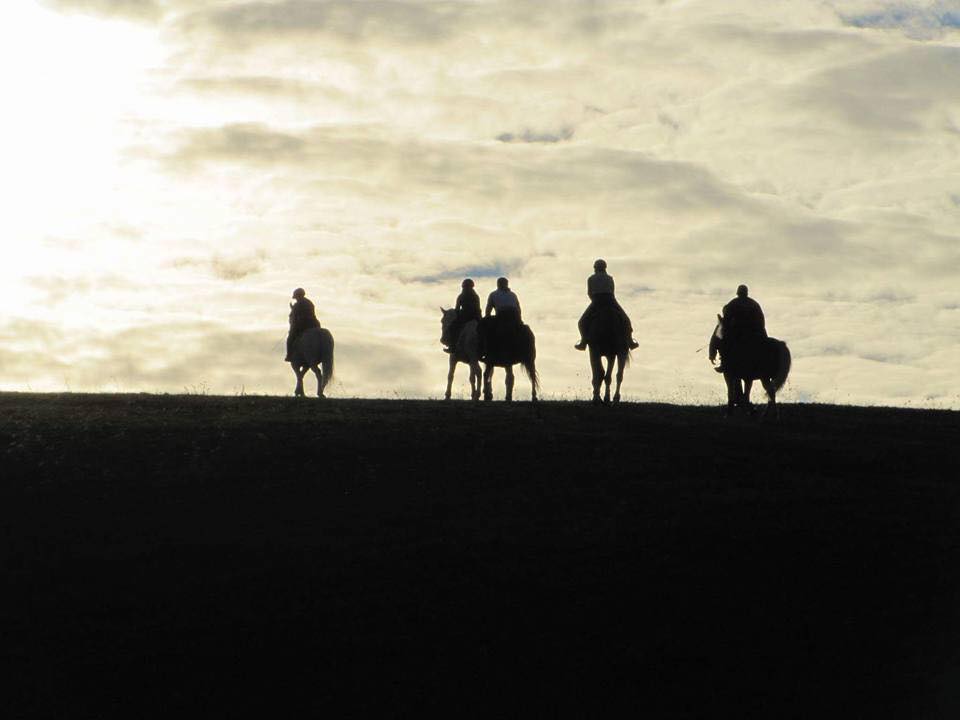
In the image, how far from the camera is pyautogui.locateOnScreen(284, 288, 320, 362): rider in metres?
38.2

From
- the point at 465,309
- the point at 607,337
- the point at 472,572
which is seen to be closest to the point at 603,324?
the point at 607,337

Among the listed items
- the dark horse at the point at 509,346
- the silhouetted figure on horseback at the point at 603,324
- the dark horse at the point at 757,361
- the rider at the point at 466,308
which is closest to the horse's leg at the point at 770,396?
the dark horse at the point at 757,361

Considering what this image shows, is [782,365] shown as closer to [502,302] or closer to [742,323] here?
[742,323]

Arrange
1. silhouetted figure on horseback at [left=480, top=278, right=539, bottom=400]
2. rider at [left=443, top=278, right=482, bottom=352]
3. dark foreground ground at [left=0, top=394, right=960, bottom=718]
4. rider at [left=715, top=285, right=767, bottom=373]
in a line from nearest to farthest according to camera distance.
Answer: dark foreground ground at [left=0, top=394, right=960, bottom=718]
rider at [left=715, top=285, right=767, bottom=373]
silhouetted figure on horseback at [left=480, top=278, right=539, bottom=400]
rider at [left=443, top=278, right=482, bottom=352]

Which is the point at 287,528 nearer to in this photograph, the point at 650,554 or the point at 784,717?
the point at 650,554

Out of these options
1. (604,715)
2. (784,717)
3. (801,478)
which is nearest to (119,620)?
(604,715)

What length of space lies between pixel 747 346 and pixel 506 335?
18.7 ft

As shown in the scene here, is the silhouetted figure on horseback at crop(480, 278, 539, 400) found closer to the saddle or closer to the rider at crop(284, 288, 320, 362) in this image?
the saddle

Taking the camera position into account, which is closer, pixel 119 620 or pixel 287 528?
pixel 119 620

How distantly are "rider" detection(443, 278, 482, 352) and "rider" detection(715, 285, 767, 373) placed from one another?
6.74 metres

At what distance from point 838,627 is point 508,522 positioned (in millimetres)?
5476

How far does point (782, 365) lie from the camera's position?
3278 cm

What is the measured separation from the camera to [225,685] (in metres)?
16.0

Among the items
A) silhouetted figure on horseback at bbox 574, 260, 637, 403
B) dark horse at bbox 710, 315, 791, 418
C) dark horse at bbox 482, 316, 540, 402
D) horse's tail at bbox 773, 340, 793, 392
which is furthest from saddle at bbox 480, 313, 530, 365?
horse's tail at bbox 773, 340, 793, 392
